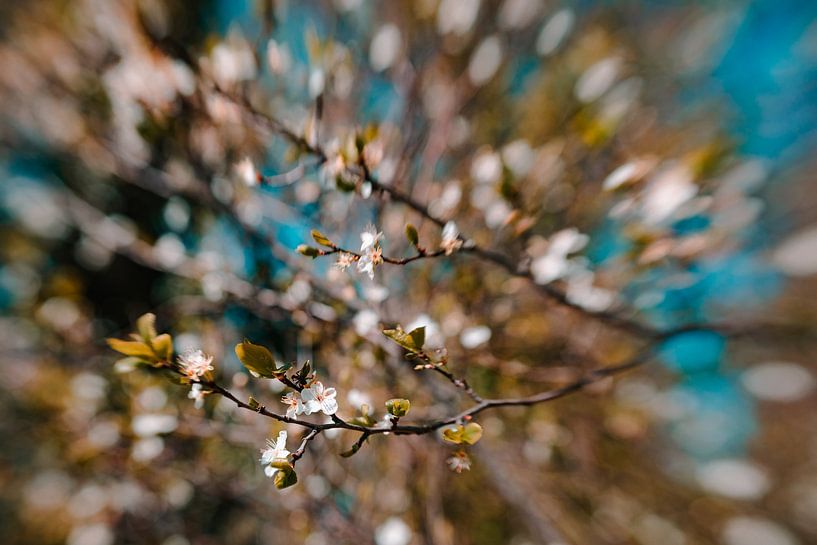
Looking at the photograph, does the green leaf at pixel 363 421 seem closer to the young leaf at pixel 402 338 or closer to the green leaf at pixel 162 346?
the young leaf at pixel 402 338

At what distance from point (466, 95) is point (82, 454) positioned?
5.67ft

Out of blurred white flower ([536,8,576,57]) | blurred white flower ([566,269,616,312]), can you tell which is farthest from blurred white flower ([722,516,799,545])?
blurred white flower ([536,8,576,57])

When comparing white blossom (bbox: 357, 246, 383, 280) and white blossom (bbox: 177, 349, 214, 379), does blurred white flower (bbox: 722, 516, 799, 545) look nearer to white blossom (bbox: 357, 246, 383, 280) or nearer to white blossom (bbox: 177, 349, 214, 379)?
white blossom (bbox: 357, 246, 383, 280)

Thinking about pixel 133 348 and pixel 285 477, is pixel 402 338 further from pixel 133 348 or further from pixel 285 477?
pixel 133 348

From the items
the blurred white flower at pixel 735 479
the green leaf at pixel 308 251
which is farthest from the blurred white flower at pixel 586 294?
the blurred white flower at pixel 735 479

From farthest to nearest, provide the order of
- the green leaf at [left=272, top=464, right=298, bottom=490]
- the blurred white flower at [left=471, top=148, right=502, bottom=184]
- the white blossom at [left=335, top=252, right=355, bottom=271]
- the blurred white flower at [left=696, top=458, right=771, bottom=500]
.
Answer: the blurred white flower at [left=696, top=458, right=771, bottom=500], the blurred white flower at [left=471, top=148, right=502, bottom=184], the white blossom at [left=335, top=252, right=355, bottom=271], the green leaf at [left=272, top=464, right=298, bottom=490]

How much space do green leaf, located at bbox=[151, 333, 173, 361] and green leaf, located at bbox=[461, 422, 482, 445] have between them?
1.31 feet

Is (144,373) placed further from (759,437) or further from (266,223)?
(759,437)

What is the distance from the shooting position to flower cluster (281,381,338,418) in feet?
1.69

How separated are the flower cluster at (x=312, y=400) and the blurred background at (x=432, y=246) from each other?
254 mm

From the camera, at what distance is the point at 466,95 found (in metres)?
1.53

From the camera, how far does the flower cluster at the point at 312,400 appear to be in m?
0.51

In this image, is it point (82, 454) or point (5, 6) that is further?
point (5, 6)

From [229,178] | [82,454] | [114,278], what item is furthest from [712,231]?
[114,278]
